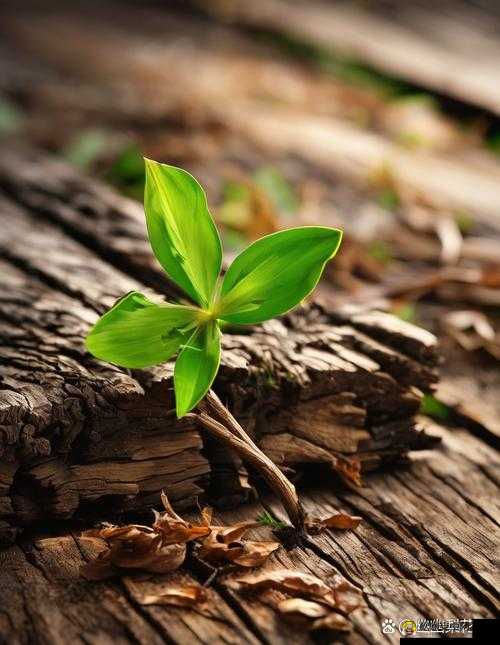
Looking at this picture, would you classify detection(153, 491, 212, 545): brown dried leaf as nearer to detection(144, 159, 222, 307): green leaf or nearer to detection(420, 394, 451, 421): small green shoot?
detection(144, 159, 222, 307): green leaf

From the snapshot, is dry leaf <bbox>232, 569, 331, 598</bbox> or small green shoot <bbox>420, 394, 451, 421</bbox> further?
small green shoot <bbox>420, 394, 451, 421</bbox>

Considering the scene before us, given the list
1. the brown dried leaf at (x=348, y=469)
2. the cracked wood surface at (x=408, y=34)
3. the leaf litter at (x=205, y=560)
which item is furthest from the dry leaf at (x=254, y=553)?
the cracked wood surface at (x=408, y=34)

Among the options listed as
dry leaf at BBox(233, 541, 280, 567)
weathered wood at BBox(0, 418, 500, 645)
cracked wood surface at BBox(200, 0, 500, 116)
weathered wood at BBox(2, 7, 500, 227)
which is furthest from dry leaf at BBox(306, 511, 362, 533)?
cracked wood surface at BBox(200, 0, 500, 116)

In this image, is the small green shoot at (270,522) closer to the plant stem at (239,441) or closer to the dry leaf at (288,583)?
the plant stem at (239,441)

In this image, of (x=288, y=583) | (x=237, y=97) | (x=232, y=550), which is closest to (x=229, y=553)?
(x=232, y=550)

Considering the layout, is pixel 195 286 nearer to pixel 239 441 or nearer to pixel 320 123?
pixel 239 441

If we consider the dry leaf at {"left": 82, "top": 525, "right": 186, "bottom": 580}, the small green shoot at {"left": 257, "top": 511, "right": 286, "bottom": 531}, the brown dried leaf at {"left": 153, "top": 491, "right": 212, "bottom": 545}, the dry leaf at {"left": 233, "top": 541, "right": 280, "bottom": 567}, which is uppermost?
the dry leaf at {"left": 233, "top": 541, "right": 280, "bottom": 567}

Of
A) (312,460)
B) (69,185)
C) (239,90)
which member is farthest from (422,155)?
(312,460)
